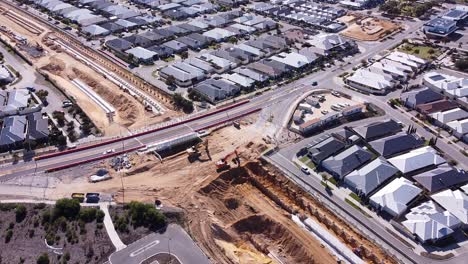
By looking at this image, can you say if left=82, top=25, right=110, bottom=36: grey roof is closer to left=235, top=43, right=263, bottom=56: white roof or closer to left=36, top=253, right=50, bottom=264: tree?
left=235, top=43, right=263, bottom=56: white roof

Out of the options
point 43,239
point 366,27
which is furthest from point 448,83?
point 43,239

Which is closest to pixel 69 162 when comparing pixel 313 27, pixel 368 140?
pixel 368 140

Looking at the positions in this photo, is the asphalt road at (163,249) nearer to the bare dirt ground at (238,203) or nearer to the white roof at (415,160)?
the bare dirt ground at (238,203)

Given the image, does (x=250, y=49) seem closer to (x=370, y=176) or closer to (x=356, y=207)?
(x=370, y=176)

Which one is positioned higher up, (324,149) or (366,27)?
(366,27)

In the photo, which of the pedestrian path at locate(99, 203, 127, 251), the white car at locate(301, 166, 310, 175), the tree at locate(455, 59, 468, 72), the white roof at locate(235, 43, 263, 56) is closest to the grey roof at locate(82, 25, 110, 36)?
the white roof at locate(235, 43, 263, 56)

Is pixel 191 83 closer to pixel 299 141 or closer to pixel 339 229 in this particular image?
pixel 299 141
